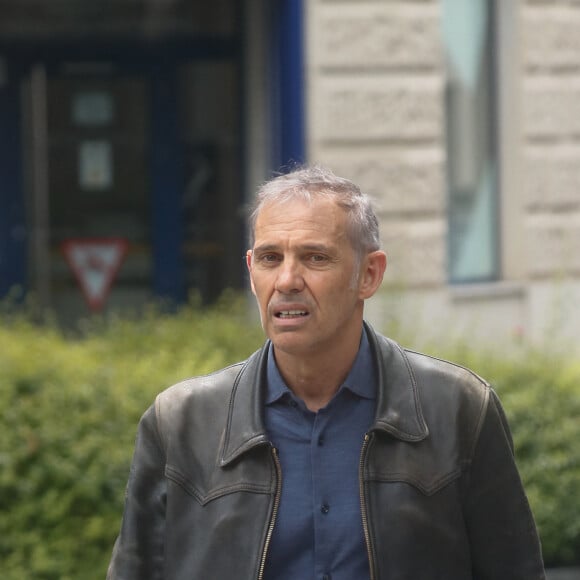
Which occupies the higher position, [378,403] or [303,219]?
[303,219]

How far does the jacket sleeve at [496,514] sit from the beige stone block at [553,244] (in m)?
7.94

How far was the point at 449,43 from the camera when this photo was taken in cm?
1058

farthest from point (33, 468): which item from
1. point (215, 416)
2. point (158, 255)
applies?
point (158, 255)

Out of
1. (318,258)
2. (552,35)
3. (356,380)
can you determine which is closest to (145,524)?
(356,380)

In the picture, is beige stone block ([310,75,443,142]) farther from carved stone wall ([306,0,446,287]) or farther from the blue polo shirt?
the blue polo shirt

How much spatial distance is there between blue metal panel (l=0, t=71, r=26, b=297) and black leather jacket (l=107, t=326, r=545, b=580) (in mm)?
8086

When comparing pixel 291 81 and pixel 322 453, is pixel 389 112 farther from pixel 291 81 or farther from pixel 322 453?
pixel 322 453

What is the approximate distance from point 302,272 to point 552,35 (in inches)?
324

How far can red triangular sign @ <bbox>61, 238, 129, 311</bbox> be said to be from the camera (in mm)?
10797

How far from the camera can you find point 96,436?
5750 millimetres

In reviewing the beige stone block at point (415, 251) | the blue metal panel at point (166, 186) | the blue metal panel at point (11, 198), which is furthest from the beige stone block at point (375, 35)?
the blue metal panel at point (11, 198)

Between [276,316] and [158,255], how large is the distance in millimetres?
8413

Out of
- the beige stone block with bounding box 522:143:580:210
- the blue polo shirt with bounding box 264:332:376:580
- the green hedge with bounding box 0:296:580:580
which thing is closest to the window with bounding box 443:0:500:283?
the beige stone block with bounding box 522:143:580:210

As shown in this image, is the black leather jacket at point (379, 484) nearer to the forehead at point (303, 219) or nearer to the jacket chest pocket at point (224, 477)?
the jacket chest pocket at point (224, 477)
